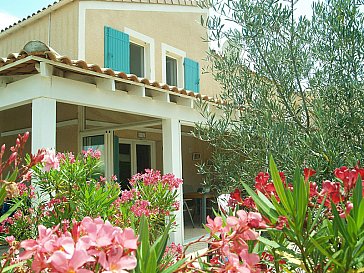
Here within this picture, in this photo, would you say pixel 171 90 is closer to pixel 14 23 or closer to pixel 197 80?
pixel 197 80

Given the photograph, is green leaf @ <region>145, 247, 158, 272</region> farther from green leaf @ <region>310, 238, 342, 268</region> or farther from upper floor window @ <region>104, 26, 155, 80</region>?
upper floor window @ <region>104, 26, 155, 80</region>

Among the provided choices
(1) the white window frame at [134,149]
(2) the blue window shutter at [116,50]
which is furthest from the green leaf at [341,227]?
(1) the white window frame at [134,149]

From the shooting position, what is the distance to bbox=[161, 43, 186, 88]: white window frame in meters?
11.8

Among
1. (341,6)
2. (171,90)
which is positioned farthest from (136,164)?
(341,6)

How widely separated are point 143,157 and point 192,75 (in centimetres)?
326

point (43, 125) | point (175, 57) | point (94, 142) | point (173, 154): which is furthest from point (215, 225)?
point (175, 57)

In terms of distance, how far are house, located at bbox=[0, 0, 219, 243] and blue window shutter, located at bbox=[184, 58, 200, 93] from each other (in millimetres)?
36

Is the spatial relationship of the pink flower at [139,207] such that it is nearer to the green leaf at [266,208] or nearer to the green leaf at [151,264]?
the green leaf at [266,208]

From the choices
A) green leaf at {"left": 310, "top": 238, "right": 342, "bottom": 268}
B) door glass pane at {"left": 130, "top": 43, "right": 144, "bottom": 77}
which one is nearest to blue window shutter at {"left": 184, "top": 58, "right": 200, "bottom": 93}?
door glass pane at {"left": 130, "top": 43, "right": 144, "bottom": 77}

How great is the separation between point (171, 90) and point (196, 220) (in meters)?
6.38

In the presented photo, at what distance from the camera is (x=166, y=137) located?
8.02 meters

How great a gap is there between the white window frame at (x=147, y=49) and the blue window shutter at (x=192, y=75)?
4.57 feet

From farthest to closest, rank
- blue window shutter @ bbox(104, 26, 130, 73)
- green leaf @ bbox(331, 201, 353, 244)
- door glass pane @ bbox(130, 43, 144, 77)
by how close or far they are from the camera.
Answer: door glass pane @ bbox(130, 43, 144, 77) → blue window shutter @ bbox(104, 26, 130, 73) → green leaf @ bbox(331, 201, 353, 244)

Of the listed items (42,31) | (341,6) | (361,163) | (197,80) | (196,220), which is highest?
(42,31)
